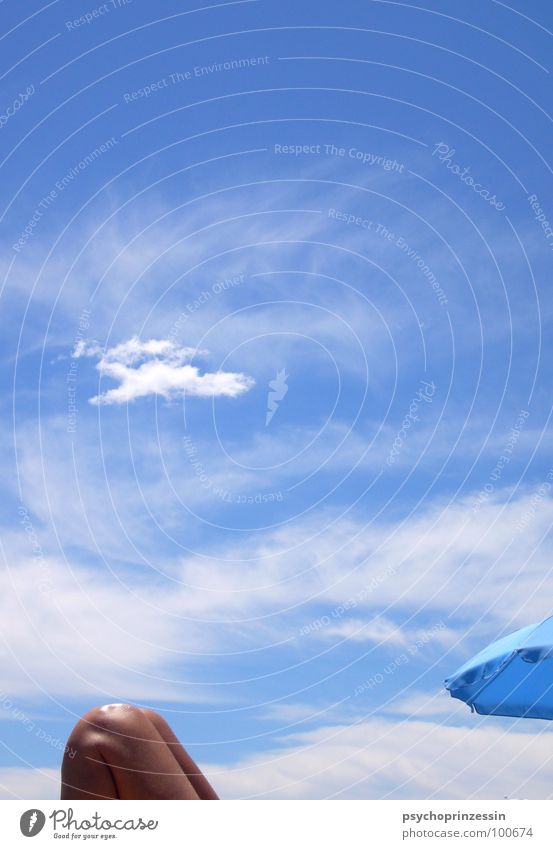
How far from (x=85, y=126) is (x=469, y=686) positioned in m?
7.81
